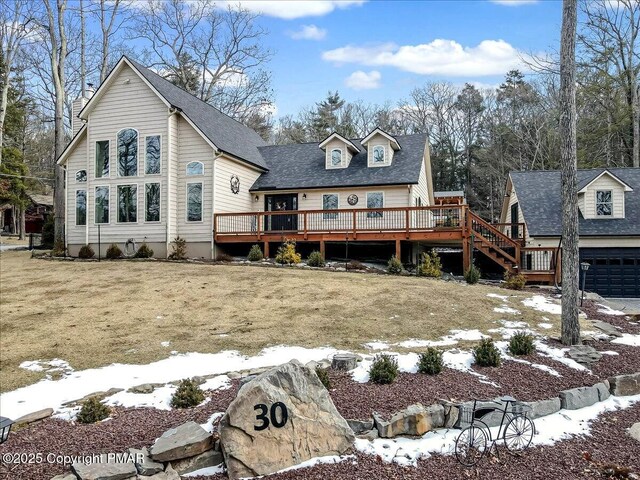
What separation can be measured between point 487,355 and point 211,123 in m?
16.8

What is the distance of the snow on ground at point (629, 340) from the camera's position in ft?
27.0

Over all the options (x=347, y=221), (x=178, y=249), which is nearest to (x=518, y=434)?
(x=347, y=221)

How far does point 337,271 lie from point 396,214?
414 cm

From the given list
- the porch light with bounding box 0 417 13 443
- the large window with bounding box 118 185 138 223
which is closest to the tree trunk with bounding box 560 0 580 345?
the porch light with bounding box 0 417 13 443

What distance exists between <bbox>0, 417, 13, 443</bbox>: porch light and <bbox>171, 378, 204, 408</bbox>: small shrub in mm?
1706

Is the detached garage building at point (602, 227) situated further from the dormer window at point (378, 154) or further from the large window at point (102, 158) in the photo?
the large window at point (102, 158)

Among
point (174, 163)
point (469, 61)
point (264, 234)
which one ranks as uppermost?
point (469, 61)

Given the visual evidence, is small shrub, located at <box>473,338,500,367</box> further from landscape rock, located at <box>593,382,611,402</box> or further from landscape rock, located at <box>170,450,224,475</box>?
landscape rock, located at <box>170,450,224,475</box>

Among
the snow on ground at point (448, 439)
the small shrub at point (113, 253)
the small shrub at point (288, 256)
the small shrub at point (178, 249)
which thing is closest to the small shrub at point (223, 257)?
the small shrub at point (178, 249)

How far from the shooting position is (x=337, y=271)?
1507cm

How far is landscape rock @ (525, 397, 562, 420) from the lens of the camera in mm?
5504

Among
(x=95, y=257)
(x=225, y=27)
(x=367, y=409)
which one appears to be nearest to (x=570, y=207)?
(x=367, y=409)

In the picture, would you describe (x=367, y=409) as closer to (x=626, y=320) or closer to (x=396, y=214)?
(x=626, y=320)

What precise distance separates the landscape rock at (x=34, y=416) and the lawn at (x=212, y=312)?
1.47 meters
